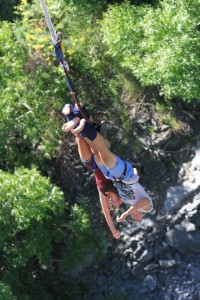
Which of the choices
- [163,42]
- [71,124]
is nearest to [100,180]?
[71,124]

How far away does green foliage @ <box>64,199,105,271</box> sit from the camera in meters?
10.5

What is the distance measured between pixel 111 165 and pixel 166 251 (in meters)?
4.93

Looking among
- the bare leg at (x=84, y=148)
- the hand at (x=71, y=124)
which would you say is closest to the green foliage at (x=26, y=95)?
the bare leg at (x=84, y=148)

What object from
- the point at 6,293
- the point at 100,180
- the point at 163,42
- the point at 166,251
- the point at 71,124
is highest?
the point at 71,124

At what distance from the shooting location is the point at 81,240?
34.9ft

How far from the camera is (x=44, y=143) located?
1091cm

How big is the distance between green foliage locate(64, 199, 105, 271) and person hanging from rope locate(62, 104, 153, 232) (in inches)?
119

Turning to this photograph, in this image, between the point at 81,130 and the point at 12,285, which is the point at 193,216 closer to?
the point at 12,285

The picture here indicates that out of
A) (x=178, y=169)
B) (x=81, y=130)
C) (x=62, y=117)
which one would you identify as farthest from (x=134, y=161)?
(x=81, y=130)

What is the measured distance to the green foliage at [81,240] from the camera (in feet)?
34.5

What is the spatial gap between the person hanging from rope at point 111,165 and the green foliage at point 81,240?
3.02 meters

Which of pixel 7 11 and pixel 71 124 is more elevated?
pixel 71 124

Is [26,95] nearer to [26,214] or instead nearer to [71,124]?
[26,214]

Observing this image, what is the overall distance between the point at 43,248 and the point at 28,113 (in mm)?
2146
